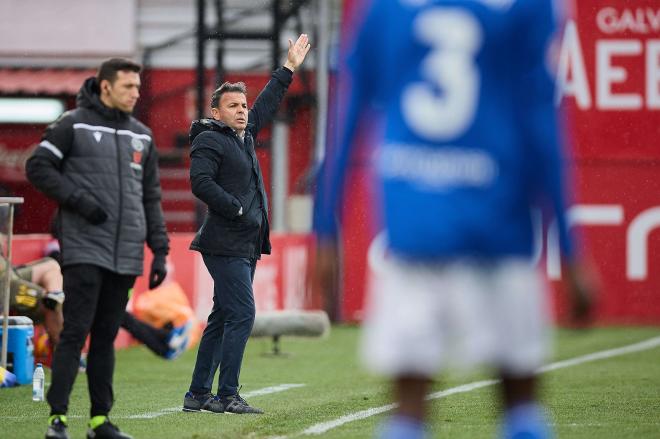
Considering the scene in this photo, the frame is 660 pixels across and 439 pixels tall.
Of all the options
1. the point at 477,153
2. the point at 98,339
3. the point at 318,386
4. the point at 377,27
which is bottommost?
the point at 318,386

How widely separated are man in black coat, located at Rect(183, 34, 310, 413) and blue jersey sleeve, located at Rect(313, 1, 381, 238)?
4.16 m

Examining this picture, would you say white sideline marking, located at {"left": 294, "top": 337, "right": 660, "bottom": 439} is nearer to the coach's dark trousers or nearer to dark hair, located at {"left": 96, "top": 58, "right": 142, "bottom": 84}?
the coach's dark trousers

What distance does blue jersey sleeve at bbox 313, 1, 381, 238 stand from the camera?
15.1 ft

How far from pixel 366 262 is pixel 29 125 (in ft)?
27.1

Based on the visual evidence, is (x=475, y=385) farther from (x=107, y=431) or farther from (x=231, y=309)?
(x=107, y=431)

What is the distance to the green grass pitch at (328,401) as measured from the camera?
26.6 feet

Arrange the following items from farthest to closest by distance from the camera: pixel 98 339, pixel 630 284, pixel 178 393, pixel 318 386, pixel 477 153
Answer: pixel 630 284, pixel 318 386, pixel 178 393, pixel 98 339, pixel 477 153

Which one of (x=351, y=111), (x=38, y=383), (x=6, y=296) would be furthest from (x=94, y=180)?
(x=6, y=296)

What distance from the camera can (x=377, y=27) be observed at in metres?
4.57

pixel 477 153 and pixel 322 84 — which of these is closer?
pixel 477 153

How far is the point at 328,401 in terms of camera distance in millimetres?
9914

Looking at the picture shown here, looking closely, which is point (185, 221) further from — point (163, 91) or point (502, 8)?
point (502, 8)

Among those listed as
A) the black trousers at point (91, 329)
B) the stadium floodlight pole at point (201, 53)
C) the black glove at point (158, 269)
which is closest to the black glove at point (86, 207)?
the black trousers at point (91, 329)

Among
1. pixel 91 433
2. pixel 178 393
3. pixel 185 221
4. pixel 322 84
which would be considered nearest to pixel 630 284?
pixel 322 84
